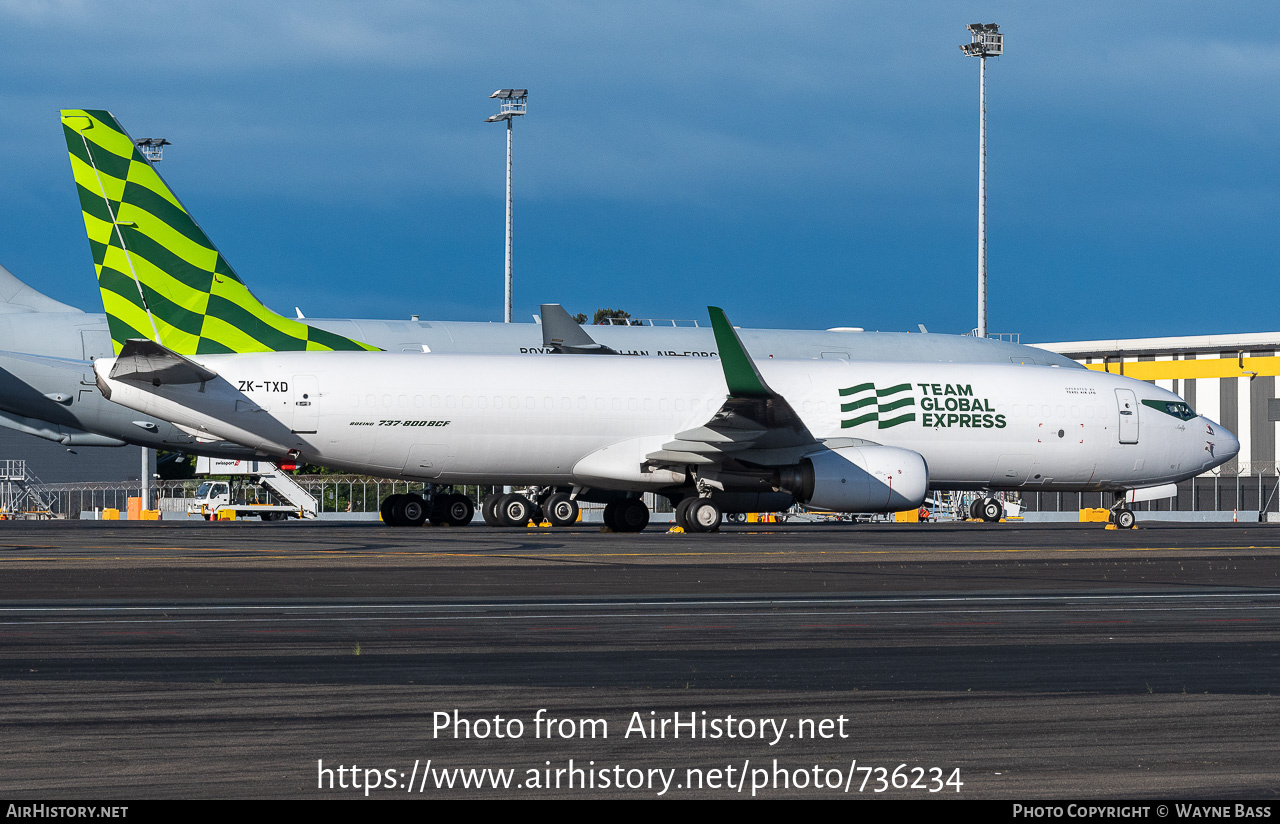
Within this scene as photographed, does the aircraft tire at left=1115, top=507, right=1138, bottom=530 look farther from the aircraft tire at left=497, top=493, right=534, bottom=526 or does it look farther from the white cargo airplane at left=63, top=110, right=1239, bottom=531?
the aircraft tire at left=497, top=493, right=534, bottom=526

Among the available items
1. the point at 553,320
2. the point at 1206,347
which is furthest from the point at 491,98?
the point at 1206,347

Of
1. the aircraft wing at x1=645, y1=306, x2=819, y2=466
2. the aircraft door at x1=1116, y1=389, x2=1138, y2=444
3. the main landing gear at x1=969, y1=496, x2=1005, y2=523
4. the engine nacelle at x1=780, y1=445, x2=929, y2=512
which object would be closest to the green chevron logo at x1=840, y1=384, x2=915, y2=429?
the aircraft wing at x1=645, y1=306, x2=819, y2=466

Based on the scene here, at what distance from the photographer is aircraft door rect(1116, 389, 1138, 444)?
3472cm

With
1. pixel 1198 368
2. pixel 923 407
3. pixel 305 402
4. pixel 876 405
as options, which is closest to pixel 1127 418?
pixel 923 407

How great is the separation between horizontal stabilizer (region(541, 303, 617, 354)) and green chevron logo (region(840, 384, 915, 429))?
697cm

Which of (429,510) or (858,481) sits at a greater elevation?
(858,481)

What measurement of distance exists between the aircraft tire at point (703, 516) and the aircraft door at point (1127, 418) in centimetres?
1053

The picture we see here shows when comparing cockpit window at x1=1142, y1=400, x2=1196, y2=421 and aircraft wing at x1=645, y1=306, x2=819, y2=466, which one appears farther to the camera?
cockpit window at x1=1142, y1=400, x2=1196, y2=421

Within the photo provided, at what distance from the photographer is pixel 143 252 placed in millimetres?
30484

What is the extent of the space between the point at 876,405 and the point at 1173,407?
826 cm

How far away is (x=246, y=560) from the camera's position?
64.8ft

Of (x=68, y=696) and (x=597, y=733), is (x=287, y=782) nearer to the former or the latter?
(x=597, y=733)

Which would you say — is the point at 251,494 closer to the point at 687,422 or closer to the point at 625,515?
the point at 625,515
